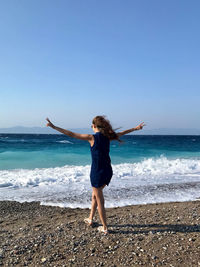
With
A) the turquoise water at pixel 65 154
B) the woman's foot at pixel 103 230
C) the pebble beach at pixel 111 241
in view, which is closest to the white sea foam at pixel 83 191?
the pebble beach at pixel 111 241

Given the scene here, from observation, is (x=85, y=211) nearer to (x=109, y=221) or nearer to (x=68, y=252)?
(x=109, y=221)

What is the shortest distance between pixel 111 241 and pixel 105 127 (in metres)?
2.03

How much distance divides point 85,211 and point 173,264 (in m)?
3.57

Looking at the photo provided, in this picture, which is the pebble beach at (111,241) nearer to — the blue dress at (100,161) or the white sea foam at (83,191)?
the blue dress at (100,161)

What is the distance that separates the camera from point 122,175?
1254 cm

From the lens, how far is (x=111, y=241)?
13.2 feet

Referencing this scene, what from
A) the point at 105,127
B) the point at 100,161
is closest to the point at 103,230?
the point at 100,161

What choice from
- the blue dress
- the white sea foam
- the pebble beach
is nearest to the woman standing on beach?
the blue dress

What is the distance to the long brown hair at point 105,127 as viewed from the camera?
4.31 meters

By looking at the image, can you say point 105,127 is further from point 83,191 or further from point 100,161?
point 83,191

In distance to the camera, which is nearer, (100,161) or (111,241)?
(111,241)

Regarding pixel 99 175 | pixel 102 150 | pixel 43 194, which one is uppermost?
pixel 102 150

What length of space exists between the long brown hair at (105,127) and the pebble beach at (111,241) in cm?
185

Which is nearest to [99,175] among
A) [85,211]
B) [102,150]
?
[102,150]
